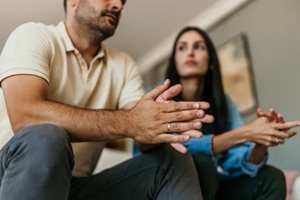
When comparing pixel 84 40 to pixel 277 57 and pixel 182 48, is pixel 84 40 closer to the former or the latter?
pixel 182 48

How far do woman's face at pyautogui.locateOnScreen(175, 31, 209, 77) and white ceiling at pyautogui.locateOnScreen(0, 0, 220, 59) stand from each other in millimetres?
543

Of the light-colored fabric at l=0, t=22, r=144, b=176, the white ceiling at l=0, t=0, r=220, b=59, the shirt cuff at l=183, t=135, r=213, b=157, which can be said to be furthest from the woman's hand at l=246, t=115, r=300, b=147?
the white ceiling at l=0, t=0, r=220, b=59

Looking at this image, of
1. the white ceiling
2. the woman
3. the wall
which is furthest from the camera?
the white ceiling

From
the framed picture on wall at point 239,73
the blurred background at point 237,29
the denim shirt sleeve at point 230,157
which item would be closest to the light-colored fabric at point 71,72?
the denim shirt sleeve at point 230,157

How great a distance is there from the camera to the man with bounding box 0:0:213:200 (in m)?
0.69

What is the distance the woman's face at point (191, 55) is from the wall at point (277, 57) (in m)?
0.39

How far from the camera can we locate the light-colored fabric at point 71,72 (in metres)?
0.94

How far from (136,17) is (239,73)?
→ 63 centimetres

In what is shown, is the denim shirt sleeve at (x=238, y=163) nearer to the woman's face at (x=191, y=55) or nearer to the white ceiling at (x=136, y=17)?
the woman's face at (x=191, y=55)

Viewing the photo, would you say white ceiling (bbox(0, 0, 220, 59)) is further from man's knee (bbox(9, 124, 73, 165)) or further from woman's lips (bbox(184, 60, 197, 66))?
man's knee (bbox(9, 124, 73, 165))

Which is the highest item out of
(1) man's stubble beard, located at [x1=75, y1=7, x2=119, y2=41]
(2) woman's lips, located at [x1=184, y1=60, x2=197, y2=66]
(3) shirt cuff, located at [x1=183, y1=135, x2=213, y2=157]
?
(1) man's stubble beard, located at [x1=75, y1=7, x2=119, y2=41]

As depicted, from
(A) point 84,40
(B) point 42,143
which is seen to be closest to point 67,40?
(A) point 84,40

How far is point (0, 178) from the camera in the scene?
28.5 inches

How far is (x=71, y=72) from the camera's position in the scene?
1102mm
